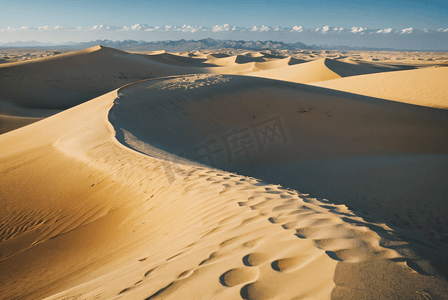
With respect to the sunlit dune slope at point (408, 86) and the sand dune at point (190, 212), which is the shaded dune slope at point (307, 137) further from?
the sunlit dune slope at point (408, 86)

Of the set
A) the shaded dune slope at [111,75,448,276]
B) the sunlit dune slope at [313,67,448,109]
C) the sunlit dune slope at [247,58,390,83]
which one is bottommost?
the shaded dune slope at [111,75,448,276]

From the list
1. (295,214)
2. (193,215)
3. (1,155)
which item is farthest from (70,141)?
(295,214)

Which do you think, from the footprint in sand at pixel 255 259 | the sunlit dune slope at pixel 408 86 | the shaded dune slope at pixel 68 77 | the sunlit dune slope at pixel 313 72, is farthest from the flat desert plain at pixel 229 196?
the sunlit dune slope at pixel 313 72

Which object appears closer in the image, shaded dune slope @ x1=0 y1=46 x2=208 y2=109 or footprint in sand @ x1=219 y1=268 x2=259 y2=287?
footprint in sand @ x1=219 y1=268 x2=259 y2=287

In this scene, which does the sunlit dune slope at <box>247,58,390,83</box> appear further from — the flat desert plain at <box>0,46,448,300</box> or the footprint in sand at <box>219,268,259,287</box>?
the footprint in sand at <box>219,268,259,287</box>

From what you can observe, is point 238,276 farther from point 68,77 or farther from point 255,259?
point 68,77

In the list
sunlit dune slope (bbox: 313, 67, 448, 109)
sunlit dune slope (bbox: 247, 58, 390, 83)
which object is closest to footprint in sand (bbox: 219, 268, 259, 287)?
sunlit dune slope (bbox: 313, 67, 448, 109)

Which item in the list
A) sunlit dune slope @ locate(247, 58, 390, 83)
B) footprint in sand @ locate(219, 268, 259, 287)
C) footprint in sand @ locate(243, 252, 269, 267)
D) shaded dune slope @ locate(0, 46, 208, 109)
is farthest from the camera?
sunlit dune slope @ locate(247, 58, 390, 83)

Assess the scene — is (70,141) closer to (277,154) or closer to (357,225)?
(277,154)
